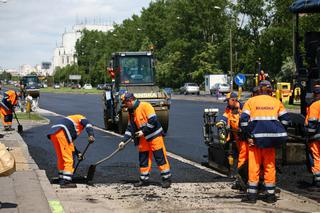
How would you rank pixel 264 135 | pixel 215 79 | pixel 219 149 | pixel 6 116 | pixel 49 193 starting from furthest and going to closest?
pixel 215 79 → pixel 6 116 → pixel 219 149 → pixel 49 193 → pixel 264 135

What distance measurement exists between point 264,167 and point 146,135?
2305 mm

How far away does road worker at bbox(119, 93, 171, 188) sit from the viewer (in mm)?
9453

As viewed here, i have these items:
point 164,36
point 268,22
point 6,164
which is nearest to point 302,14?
point 6,164

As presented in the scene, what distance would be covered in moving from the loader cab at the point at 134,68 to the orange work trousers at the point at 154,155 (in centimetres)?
1040

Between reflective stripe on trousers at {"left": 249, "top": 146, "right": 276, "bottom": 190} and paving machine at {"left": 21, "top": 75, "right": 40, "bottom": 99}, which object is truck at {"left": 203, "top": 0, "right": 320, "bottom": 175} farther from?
paving machine at {"left": 21, "top": 75, "right": 40, "bottom": 99}

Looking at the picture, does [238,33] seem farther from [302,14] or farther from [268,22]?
[302,14]

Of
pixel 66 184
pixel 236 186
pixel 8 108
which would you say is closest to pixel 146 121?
pixel 66 184

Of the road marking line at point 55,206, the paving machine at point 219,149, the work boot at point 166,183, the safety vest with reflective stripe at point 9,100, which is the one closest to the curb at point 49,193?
the road marking line at point 55,206

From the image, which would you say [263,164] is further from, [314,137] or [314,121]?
[314,121]

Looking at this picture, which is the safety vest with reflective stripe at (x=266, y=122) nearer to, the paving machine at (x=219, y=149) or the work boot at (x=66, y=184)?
the paving machine at (x=219, y=149)

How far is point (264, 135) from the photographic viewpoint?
25.9 ft

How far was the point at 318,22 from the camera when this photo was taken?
11695mm

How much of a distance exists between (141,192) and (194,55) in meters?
73.0

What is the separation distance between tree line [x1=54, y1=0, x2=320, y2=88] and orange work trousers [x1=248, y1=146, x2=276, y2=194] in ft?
116
